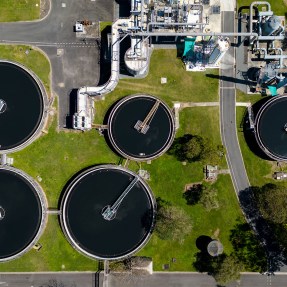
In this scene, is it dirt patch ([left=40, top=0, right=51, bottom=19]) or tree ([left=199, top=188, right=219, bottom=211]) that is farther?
dirt patch ([left=40, top=0, right=51, bottom=19])

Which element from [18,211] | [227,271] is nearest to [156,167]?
[227,271]

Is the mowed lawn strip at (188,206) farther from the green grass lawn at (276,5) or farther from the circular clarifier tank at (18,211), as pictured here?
the green grass lawn at (276,5)

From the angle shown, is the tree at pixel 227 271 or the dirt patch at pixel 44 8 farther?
the dirt patch at pixel 44 8

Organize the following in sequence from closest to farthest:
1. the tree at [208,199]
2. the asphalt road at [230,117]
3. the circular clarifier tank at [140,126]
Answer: the tree at [208,199] < the circular clarifier tank at [140,126] < the asphalt road at [230,117]

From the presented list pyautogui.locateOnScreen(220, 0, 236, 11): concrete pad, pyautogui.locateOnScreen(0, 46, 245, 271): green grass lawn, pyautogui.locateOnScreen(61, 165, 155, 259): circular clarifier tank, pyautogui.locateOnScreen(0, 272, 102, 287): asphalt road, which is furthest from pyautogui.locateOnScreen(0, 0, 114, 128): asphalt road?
pyautogui.locateOnScreen(0, 272, 102, 287): asphalt road

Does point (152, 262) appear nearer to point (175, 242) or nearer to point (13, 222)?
point (175, 242)

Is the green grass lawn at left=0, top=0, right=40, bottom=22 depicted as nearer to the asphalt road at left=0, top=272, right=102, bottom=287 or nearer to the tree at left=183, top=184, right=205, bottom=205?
the tree at left=183, top=184, right=205, bottom=205

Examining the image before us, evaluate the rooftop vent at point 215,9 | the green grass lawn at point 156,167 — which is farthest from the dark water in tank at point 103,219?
the rooftop vent at point 215,9
